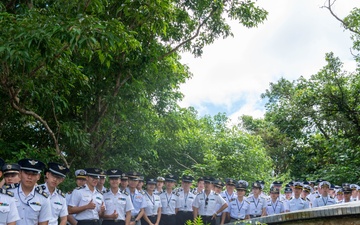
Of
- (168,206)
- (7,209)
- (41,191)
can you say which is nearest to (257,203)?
(168,206)

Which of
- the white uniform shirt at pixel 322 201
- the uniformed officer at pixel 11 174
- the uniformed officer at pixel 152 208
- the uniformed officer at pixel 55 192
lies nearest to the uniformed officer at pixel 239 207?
the uniformed officer at pixel 152 208

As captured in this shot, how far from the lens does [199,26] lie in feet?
42.9

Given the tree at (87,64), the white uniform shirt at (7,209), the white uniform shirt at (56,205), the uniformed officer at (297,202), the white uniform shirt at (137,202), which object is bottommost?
the white uniform shirt at (7,209)

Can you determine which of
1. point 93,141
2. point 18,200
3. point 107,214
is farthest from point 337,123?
point 18,200

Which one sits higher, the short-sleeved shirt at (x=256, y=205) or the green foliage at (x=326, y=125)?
the green foliage at (x=326, y=125)

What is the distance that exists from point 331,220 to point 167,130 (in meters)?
11.7

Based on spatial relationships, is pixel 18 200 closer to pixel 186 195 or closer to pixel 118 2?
pixel 186 195

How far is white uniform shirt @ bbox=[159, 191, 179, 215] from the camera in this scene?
30.8 feet

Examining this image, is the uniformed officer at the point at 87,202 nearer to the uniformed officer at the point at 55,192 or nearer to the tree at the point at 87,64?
the uniformed officer at the point at 55,192

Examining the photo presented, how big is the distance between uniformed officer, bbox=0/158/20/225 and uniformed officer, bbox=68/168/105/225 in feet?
6.88

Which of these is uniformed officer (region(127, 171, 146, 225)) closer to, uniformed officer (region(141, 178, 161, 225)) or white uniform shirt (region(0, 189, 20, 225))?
uniformed officer (region(141, 178, 161, 225))

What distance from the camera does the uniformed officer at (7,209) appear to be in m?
4.60

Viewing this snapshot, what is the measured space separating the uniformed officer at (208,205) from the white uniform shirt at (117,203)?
2121 millimetres

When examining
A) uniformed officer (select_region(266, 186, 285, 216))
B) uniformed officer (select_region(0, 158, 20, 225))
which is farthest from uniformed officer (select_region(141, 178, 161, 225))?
uniformed officer (select_region(0, 158, 20, 225))
